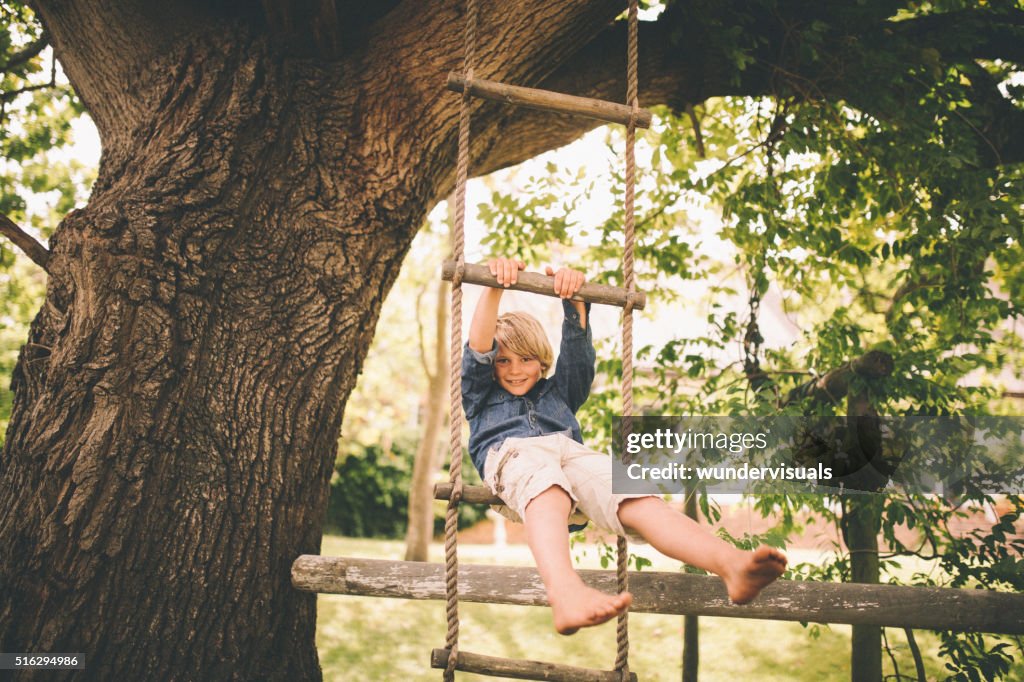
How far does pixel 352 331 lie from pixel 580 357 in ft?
2.80

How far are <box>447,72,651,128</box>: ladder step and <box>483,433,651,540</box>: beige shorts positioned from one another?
1.10 metres

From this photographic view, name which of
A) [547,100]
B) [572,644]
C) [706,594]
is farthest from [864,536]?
[572,644]

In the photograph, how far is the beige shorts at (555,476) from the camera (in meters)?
1.94

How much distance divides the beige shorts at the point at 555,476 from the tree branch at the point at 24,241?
1735 mm

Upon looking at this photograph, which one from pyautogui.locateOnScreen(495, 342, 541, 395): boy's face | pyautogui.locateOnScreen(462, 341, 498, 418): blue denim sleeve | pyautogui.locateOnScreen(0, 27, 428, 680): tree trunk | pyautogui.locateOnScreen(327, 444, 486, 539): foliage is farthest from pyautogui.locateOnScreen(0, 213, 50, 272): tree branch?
pyautogui.locateOnScreen(327, 444, 486, 539): foliage

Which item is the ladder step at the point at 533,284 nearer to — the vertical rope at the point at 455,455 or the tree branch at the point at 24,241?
the vertical rope at the point at 455,455

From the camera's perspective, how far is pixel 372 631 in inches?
233

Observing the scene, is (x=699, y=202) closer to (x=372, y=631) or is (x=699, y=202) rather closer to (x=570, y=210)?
(x=570, y=210)

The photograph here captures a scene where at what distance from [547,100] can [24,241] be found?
6.23 feet

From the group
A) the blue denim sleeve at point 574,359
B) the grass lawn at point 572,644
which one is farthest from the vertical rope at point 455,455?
the grass lawn at point 572,644

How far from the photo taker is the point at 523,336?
2371 mm

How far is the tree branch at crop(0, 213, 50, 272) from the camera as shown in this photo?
239 cm

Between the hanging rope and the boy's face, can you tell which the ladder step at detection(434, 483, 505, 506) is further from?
the boy's face

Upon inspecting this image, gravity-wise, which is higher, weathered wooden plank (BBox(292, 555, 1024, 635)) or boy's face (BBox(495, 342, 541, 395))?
boy's face (BBox(495, 342, 541, 395))
